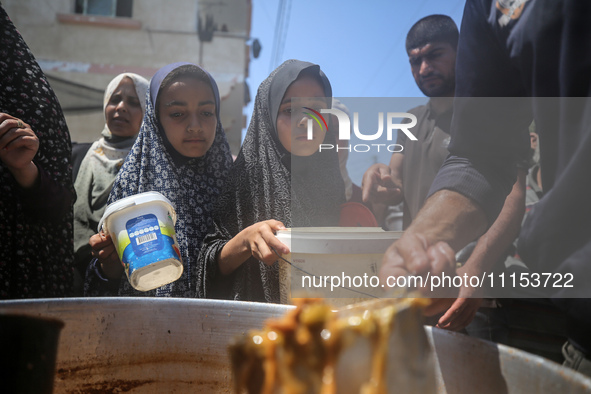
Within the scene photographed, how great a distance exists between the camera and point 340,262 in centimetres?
77

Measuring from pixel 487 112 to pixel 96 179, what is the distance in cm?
152

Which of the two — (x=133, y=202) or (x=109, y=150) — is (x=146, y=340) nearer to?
(x=133, y=202)

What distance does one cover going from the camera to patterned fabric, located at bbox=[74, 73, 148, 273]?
1571 mm

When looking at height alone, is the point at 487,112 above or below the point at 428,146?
above

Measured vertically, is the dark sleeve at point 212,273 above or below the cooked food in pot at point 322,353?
below

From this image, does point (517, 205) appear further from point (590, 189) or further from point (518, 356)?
point (518, 356)

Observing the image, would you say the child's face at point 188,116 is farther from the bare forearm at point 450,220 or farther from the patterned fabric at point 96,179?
the bare forearm at point 450,220

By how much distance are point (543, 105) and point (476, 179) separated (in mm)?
154

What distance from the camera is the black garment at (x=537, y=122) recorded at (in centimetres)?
57

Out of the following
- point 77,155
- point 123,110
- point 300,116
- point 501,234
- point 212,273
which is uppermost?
point 300,116

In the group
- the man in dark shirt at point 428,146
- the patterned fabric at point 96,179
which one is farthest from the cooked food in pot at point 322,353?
the patterned fabric at point 96,179

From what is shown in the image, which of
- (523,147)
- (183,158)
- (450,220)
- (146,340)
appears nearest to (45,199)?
(183,158)

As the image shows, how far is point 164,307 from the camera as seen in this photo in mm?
648

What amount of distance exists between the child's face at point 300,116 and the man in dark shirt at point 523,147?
47 cm
